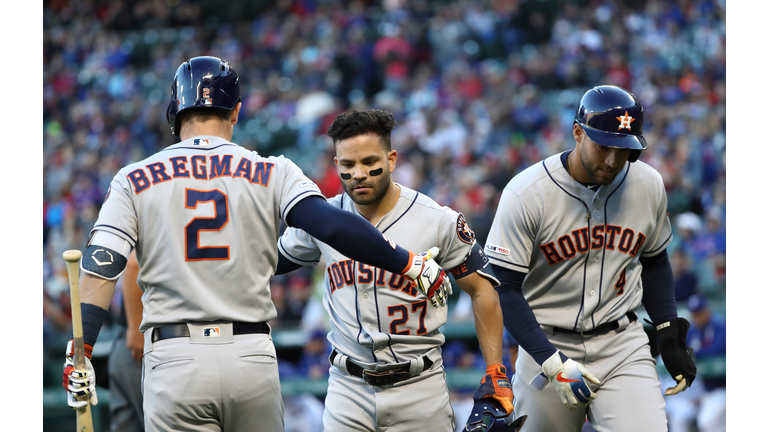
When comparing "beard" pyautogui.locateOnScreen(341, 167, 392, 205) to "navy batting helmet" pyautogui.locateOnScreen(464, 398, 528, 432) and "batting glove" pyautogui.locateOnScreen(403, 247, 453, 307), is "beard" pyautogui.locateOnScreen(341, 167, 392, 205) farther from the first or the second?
"navy batting helmet" pyautogui.locateOnScreen(464, 398, 528, 432)

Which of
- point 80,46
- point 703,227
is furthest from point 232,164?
point 80,46

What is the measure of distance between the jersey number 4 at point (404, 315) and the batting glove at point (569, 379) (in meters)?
0.61

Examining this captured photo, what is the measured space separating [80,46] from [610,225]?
16805mm

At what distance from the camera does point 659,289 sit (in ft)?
13.5

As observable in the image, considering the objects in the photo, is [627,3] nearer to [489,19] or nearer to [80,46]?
[489,19]

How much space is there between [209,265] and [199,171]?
389mm

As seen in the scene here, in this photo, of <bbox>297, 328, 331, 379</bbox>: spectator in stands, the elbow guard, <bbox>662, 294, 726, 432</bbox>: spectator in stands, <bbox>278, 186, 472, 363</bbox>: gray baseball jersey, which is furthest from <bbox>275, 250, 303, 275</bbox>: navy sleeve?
<bbox>662, 294, 726, 432</bbox>: spectator in stands

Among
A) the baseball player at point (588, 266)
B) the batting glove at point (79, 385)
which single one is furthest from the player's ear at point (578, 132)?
the batting glove at point (79, 385)

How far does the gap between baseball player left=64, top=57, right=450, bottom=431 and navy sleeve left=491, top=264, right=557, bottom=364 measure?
0.75 meters

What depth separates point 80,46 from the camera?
17.9m

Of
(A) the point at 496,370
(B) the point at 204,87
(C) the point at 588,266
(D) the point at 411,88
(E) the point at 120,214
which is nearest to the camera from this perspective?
(E) the point at 120,214

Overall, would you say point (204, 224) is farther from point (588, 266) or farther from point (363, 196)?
point (588, 266)

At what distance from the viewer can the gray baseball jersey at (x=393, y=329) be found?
11.6 feet

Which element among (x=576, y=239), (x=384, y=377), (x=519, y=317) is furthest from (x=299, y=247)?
(x=576, y=239)
